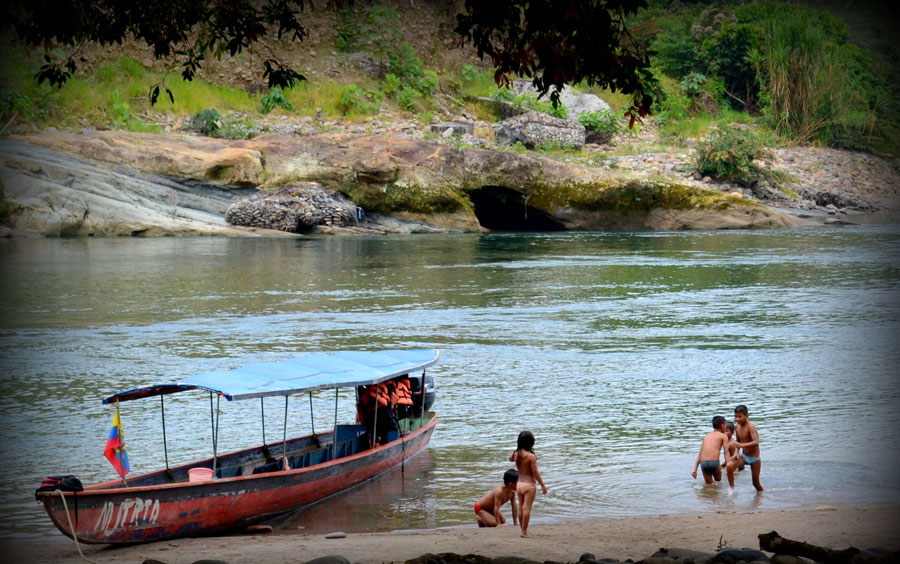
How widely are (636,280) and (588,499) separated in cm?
1593

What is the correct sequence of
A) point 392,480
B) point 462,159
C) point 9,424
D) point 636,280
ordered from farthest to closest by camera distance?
point 462,159
point 636,280
point 9,424
point 392,480

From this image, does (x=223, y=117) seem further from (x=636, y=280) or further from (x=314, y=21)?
(x=636, y=280)

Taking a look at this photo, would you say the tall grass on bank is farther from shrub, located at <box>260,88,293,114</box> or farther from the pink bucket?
the pink bucket

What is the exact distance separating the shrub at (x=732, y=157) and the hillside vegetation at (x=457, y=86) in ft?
0.22

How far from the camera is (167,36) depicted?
368 inches

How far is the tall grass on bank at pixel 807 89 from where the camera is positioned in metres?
45.1

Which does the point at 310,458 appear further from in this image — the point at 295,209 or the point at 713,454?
the point at 295,209

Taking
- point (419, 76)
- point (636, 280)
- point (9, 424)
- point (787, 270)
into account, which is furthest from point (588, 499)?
point (419, 76)

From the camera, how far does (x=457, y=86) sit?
163ft

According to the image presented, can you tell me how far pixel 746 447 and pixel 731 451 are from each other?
0.55 ft

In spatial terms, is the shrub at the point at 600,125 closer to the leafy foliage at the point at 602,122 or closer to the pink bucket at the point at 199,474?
the leafy foliage at the point at 602,122

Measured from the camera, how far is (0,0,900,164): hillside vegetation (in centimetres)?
4153

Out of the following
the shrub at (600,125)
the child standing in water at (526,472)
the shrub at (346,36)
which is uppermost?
the shrub at (346,36)

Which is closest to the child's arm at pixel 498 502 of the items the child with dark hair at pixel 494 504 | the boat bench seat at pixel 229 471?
the child with dark hair at pixel 494 504
